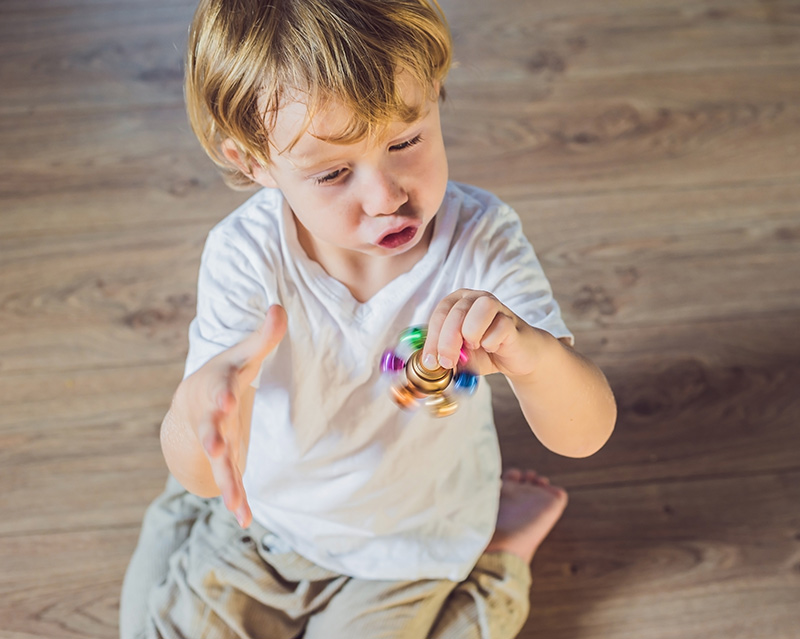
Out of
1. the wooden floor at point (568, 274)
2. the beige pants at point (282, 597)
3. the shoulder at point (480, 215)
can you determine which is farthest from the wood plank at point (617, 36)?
the beige pants at point (282, 597)

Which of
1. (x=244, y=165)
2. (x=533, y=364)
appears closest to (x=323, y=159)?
(x=244, y=165)

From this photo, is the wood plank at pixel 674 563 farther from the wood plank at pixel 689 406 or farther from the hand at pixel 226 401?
the hand at pixel 226 401

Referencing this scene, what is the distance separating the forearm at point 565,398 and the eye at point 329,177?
20 centimetres

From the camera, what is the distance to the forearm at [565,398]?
633 millimetres

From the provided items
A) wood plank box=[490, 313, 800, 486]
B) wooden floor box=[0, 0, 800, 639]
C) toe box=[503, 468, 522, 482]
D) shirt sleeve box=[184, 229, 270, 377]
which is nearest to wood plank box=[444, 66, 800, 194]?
wooden floor box=[0, 0, 800, 639]

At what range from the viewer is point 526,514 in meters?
0.96

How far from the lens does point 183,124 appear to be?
52.1 inches

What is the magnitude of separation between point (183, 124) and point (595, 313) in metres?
0.76

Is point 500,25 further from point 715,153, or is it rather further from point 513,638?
point 513,638

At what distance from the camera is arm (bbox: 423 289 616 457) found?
0.55 m

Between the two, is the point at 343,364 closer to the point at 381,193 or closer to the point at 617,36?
the point at 381,193

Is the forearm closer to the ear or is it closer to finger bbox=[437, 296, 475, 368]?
finger bbox=[437, 296, 475, 368]

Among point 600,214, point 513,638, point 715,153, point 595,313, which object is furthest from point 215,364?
point 715,153

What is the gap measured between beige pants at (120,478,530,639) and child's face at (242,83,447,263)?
0.42 meters
